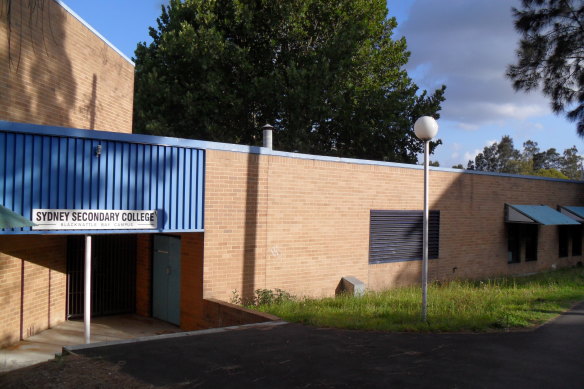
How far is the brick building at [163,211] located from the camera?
857 centimetres

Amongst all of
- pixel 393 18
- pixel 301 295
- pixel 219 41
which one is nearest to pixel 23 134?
pixel 301 295

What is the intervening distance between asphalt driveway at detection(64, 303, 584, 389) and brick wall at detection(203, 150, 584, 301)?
2601mm

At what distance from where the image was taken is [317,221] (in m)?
12.5

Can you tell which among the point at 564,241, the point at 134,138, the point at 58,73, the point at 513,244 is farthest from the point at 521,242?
the point at 58,73

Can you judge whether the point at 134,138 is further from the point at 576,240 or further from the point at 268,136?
the point at 576,240

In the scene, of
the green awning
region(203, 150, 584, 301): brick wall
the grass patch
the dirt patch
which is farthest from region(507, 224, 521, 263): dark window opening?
the green awning

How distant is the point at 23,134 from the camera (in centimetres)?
794

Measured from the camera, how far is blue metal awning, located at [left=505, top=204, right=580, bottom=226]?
58.2 ft

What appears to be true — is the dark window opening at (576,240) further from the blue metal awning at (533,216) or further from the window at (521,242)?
the window at (521,242)

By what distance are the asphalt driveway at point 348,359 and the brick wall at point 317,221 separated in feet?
8.53

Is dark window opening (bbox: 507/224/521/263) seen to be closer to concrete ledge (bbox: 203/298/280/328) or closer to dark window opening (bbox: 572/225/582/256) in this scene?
dark window opening (bbox: 572/225/582/256)

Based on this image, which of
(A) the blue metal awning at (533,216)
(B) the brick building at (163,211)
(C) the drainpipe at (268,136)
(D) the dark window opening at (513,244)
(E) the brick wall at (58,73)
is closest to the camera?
(B) the brick building at (163,211)

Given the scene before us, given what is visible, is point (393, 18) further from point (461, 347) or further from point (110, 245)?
point (461, 347)

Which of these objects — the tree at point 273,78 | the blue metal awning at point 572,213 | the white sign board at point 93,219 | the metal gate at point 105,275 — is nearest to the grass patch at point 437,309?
the white sign board at point 93,219
